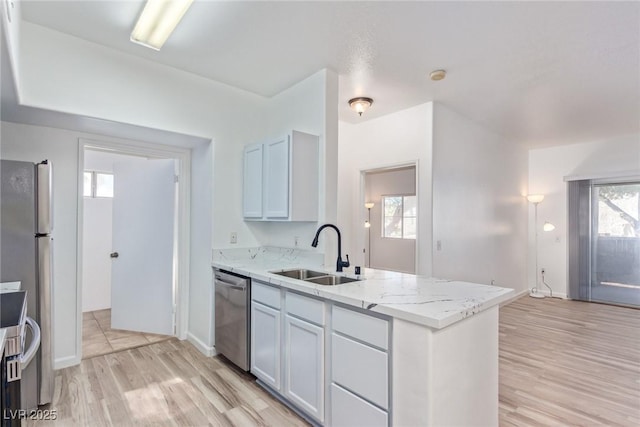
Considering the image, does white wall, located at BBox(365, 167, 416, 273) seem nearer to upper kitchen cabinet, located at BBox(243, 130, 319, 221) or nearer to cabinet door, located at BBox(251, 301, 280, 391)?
upper kitchen cabinet, located at BBox(243, 130, 319, 221)

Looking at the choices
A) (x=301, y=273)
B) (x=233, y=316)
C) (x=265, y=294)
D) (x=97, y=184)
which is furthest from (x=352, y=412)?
(x=97, y=184)

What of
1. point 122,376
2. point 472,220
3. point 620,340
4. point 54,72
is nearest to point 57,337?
point 122,376

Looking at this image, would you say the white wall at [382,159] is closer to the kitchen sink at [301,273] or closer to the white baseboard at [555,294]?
the kitchen sink at [301,273]

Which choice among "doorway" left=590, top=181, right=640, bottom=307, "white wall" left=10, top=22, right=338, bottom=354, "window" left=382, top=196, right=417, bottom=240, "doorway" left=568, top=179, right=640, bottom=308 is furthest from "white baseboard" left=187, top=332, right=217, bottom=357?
"doorway" left=590, top=181, right=640, bottom=307

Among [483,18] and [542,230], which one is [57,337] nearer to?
[483,18]

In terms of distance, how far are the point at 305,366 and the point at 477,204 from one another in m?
3.59

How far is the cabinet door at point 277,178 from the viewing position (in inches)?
113

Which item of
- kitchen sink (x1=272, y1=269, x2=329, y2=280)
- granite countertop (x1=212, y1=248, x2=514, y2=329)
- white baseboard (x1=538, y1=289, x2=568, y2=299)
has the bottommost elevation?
white baseboard (x1=538, y1=289, x2=568, y2=299)

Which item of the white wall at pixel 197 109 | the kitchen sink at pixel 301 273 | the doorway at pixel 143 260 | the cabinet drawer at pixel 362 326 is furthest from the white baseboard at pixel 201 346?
the cabinet drawer at pixel 362 326

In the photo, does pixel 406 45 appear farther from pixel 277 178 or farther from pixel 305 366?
pixel 305 366

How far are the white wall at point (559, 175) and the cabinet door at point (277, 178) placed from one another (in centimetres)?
543

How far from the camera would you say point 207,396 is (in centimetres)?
244

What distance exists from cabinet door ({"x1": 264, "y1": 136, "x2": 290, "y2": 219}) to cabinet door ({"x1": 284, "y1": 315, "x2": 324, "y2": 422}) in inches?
40.5

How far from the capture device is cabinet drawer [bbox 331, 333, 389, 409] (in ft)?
5.45
